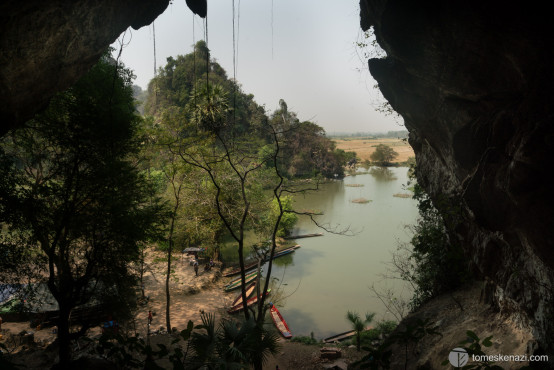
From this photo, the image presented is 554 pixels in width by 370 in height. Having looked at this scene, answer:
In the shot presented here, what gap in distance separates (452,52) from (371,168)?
187 ft

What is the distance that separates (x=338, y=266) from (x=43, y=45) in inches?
670

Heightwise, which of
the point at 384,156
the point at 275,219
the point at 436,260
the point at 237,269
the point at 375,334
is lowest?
the point at 375,334

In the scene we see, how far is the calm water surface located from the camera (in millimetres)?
13695

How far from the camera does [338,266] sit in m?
18.1

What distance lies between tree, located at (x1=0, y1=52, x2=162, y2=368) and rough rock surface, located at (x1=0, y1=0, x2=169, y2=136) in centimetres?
198

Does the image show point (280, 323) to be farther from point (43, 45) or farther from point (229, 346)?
point (43, 45)

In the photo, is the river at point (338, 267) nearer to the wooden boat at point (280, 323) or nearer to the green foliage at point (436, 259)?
the wooden boat at point (280, 323)

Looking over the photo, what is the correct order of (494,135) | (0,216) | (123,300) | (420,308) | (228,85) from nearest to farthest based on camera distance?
(494,135), (0,216), (123,300), (420,308), (228,85)

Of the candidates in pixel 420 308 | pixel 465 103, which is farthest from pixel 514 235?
pixel 420 308

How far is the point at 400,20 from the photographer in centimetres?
488

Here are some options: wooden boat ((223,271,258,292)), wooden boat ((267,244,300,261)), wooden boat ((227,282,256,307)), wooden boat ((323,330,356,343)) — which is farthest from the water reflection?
wooden boat ((323,330,356,343))

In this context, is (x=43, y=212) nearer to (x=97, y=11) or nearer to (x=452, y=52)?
(x=97, y=11)

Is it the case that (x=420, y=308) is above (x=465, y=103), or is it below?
below

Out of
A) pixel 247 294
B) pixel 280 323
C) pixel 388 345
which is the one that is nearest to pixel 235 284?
pixel 247 294
